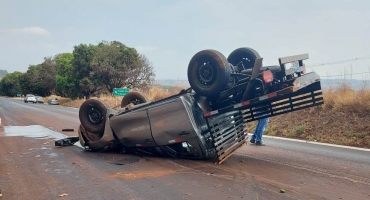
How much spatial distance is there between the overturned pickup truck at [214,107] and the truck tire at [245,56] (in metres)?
0.06

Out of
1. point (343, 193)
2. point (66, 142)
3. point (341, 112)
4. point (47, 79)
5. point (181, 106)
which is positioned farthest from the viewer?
point (47, 79)

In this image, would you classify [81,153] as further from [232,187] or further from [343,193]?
[343,193]

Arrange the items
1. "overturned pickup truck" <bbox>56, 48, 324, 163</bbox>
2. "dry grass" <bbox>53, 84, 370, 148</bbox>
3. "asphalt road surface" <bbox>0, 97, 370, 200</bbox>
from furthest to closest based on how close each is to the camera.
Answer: "dry grass" <bbox>53, 84, 370, 148</bbox> → "overturned pickup truck" <bbox>56, 48, 324, 163</bbox> → "asphalt road surface" <bbox>0, 97, 370, 200</bbox>

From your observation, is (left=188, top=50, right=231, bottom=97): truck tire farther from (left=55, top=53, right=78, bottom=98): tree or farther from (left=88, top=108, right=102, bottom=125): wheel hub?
(left=55, top=53, right=78, bottom=98): tree

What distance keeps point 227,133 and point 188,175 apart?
1291 mm

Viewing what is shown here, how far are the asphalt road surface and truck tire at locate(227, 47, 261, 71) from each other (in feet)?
6.27

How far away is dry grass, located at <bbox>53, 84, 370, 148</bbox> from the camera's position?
9.38 meters

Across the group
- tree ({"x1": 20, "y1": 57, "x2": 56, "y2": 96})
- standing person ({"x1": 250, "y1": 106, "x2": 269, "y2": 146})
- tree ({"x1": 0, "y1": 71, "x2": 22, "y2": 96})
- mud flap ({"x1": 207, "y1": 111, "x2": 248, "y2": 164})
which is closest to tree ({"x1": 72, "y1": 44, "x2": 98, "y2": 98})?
standing person ({"x1": 250, "y1": 106, "x2": 269, "y2": 146})

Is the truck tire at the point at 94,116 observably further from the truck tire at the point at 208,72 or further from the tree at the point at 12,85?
the tree at the point at 12,85

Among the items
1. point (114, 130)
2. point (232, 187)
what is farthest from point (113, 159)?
point (232, 187)

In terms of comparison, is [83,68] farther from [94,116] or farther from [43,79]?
[43,79]

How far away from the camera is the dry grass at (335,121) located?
9383mm

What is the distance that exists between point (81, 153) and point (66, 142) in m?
1.34

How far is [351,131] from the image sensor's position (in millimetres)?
9539
